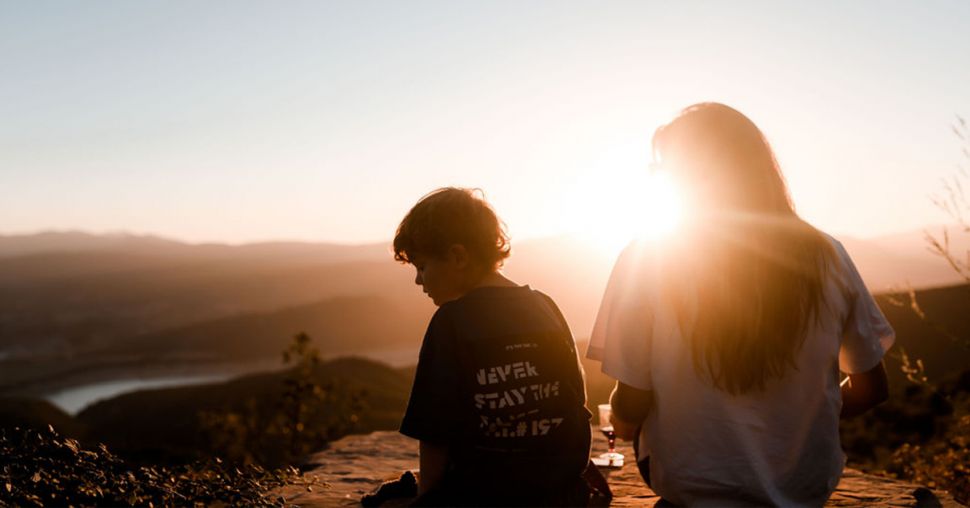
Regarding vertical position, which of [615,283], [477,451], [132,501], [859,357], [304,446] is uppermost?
[615,283]

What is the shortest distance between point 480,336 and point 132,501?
5.64 feet

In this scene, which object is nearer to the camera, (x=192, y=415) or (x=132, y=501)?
(x=132, y=501)

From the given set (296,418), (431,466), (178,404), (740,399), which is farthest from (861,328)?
(178,404)

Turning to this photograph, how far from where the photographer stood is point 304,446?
15.8 m

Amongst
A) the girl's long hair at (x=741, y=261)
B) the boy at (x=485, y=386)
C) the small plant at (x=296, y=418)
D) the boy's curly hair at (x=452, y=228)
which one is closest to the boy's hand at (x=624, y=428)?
the boy at (x=485, y=386)

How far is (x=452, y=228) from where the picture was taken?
3.11 m

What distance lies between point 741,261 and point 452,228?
1.13m

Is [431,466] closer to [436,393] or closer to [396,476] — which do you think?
[436,393]

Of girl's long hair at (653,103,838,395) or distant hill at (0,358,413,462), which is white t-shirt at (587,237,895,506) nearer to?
girl's long hair at (653,103,838,395)

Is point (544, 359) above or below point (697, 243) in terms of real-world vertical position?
below

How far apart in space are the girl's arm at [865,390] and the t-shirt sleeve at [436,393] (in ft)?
5.28

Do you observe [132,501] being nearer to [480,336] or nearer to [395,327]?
[480,336]

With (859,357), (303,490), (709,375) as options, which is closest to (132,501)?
(303,490)

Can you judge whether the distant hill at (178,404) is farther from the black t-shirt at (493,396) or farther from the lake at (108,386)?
the black t-shirt at (493,396)
